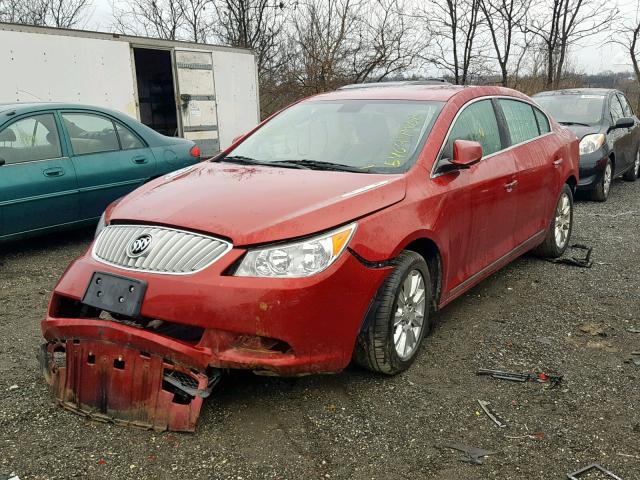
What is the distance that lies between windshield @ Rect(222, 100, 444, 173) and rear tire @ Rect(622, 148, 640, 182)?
27.8 feet

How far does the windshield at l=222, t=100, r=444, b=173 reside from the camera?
3.53 m

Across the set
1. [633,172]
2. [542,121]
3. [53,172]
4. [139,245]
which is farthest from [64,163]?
[633,172]

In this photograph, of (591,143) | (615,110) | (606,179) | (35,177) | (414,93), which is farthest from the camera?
(615,110)

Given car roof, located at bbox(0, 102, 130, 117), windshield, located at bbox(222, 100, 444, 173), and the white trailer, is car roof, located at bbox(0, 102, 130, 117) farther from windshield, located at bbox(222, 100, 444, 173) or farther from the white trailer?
the white trailer

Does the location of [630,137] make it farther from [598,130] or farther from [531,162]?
[531,162]

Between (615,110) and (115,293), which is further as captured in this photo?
(615,110)

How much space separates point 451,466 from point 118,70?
9.67m

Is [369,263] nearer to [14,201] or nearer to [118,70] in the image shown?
[14,201]

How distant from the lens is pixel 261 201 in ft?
9.58

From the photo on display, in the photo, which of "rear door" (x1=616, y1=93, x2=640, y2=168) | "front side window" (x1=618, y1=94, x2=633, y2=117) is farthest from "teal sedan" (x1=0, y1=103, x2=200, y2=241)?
"front side window" (x1=618, y1=94, x2=633, y2=117)

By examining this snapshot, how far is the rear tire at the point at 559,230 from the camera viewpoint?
17.6ft

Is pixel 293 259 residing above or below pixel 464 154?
below

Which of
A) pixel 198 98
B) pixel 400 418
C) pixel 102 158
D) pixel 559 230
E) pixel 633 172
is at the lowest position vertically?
pixel 400 418

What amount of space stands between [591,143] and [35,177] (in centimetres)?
732
